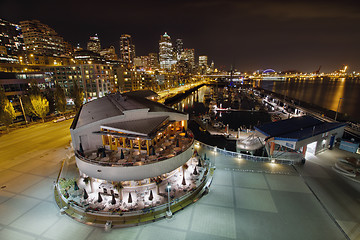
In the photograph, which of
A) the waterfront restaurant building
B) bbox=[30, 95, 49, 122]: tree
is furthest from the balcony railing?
bbox=[30, 95, 49, 122]: tree

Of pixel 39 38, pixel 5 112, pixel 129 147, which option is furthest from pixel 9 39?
pixel 129 147

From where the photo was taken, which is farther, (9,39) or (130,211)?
(9,39)

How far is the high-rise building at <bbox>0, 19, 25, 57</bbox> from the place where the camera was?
395 ft

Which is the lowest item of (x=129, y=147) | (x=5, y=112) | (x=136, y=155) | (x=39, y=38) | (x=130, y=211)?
(x=130, y=211)

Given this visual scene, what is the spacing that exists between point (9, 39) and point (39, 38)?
37.6m

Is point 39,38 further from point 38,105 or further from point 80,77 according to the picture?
point 38,105

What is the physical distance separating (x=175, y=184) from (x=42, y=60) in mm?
123644

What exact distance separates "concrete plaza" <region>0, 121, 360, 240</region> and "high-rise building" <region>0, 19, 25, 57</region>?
139541mm

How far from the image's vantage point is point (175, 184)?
21.0 metres

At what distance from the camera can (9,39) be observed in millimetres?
130250

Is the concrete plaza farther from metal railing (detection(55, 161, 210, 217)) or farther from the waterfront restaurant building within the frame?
the waterfront restaurant building

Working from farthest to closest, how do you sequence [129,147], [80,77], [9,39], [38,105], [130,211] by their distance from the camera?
1. [9,39]
2. [80,77]
3. [38,105]
4. [129,147]
5. [130,211]

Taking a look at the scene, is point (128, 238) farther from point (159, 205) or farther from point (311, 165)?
point (311, 165)

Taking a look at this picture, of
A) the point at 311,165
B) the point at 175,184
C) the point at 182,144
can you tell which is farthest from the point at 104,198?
the point at 311,165
